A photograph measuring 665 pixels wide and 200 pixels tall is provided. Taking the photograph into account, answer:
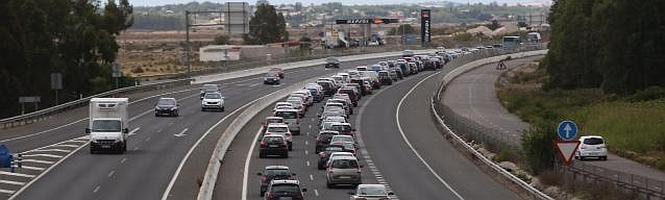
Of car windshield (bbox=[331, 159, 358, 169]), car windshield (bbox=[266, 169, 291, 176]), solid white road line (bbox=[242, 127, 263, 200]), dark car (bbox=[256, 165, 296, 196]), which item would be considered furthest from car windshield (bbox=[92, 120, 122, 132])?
car windshield (bbox=[266, 169, 291, 176])

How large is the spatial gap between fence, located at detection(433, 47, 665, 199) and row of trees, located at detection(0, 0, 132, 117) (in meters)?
28.9

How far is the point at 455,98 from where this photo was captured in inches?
3986

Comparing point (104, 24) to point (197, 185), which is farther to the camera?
point (104, 24)

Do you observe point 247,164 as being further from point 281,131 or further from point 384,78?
point 384,78

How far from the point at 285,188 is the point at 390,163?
20.5 meters

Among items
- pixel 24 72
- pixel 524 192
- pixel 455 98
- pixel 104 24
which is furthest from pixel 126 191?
pixel 104 24

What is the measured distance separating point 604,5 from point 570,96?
945 cm

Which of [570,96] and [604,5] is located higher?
[604,5]

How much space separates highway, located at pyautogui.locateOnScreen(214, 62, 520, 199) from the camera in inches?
1832

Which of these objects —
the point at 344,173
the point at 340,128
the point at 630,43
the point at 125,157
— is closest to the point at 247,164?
the point at 125,157

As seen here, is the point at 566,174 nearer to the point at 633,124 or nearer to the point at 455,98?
the point at 633,124

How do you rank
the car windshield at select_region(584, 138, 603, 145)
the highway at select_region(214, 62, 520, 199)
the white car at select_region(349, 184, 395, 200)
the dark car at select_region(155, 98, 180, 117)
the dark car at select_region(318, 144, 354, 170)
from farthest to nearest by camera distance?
the dark car at select_region(155, 98, 180, 117) → the car windshield at select_region(584, 138, 603, 145) → the dark car at select_region(318, 144, 354, 170) → the highway at select_region(214, 62, 520, 199) → the white car at select_region(349, 184, 395, 200)

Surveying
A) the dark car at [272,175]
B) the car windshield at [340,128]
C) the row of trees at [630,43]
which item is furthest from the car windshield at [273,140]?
the row of trees at [630,43]

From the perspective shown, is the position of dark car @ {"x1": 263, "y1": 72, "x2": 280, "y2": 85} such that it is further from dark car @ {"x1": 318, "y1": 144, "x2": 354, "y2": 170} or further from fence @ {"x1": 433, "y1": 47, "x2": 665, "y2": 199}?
dark car @ {"x1": 318, "y1": 144, "x2": 354, "y2": 170}
